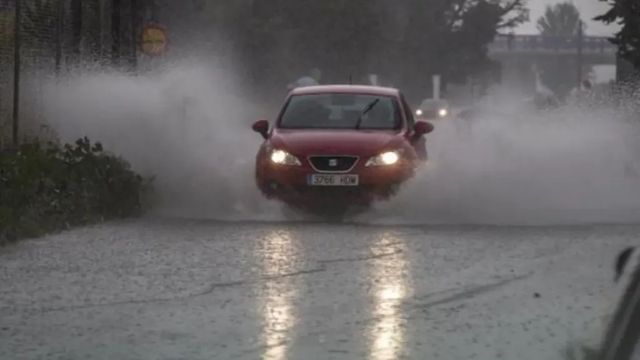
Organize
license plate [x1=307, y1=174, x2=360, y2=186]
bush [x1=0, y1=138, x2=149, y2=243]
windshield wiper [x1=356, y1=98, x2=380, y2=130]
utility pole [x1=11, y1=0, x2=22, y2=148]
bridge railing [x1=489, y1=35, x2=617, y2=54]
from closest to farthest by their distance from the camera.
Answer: bush [x1=0, y1=138, x2=149, y2=243], license plate [x1=307, y1=174, x2=360, y2=186], utility pole [x1=11, y1=0, x2=22, y2=148], windshield wiper [x1=356, y1=98, x2=380, y2=130], bridge railing [x1=489, y1=35, x2=617, y2=54]

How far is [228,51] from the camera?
2042 inches

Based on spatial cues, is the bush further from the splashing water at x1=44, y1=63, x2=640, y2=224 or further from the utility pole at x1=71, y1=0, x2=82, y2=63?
the utility pole at x1=71, y1=0, x2=82, y2=63

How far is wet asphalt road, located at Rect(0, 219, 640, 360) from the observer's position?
25.2 feet

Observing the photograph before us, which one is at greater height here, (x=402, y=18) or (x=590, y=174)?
(x=402, y=18)

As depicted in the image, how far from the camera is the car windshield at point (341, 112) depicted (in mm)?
16219

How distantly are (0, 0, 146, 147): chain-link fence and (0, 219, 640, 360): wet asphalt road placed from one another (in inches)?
169

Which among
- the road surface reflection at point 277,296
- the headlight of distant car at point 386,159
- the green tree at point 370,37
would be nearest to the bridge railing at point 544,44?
the green tree at point 370,37

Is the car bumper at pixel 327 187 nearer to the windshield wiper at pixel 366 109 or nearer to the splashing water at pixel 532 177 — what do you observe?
the splashing water at pixel 532 177

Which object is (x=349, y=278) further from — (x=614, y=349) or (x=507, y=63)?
(x=507, y=63)

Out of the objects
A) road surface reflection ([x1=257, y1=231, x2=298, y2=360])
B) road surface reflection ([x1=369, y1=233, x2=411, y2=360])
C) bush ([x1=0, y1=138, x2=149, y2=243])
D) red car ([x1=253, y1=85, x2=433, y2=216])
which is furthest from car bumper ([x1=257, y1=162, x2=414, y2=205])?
road surface reflection ([x1=369, y1=233, x2=411, y2=360])

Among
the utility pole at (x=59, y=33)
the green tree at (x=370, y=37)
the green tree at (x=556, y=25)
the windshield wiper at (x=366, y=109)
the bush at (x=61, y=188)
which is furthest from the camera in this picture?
the green tree at (x=556, y=25)

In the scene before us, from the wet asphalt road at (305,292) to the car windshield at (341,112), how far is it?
296 cm

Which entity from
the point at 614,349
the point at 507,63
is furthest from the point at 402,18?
the point at 614,349

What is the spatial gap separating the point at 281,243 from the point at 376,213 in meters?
3.22
